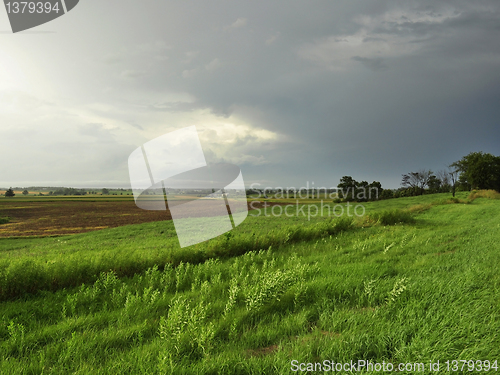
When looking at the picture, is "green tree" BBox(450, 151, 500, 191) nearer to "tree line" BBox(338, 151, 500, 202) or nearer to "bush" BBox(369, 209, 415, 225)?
"tree line" BBox(338, 151, 500, 202)

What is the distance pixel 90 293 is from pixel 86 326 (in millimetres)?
1512

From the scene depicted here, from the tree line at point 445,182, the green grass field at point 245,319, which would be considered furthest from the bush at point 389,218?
the tree line at point 445,182

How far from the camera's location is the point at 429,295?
409 centimetres

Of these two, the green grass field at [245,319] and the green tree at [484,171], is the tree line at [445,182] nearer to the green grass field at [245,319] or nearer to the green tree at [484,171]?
the green tree at [484,171]

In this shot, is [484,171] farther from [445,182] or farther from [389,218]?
[389,218]

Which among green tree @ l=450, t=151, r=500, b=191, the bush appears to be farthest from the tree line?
the bush

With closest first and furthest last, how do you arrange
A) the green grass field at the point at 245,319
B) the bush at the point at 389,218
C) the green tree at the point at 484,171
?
the green grass field at the point at 245,319 → the bush at the point at 389,218 → the green tree at the point at 484,171

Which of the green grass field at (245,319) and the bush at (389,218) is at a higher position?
the green grass field at (245,319)

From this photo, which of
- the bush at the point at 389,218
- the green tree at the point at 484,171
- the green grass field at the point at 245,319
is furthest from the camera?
the green tree at the point at 484,171

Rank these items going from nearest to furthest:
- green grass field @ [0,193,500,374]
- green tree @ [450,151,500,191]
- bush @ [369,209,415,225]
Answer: green grass field @ [0,193,500,374] < bush @ [369,209,415,225] < green tree @ [450,151,500,191]

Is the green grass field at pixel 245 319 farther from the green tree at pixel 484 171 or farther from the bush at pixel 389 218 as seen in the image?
the green tree at pixel 484 171

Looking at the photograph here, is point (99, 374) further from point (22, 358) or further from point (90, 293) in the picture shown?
point (90, 293)

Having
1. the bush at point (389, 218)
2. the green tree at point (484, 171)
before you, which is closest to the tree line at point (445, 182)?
the green tree at point (484, 171)

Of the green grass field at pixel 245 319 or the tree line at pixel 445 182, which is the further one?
the tree line at pixel 445 182
